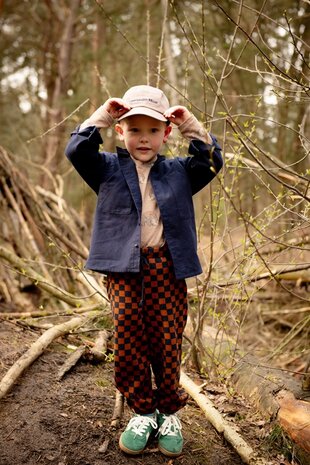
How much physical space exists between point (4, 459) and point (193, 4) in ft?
29.5

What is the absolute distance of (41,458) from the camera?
2170 millimetres

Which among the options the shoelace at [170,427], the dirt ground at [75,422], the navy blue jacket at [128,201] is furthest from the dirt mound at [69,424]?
the navy blue jacket at [128,201]

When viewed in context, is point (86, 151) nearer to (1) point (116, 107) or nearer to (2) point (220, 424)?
(1) point (116, 107)

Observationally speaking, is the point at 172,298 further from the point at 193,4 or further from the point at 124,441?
the point at 193,4

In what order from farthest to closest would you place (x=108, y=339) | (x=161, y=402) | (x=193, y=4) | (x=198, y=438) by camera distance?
(x=193, y=4) → (x=108, y=339) → (x=198, y=438) → (x=161, y=402)

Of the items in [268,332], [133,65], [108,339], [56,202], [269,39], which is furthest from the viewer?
[133,65]

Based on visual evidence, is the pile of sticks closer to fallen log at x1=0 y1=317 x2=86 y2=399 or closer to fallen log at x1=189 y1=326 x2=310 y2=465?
fallen log at x1=0 y1=317 x2=86 y2=399

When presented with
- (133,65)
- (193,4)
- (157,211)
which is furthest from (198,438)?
(133,65)

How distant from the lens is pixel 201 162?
223 cm

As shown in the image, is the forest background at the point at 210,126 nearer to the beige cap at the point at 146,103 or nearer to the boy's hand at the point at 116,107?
the beige cap at the point at 146,103

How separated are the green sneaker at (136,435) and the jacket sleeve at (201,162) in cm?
117

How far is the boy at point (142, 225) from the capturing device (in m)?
2.17

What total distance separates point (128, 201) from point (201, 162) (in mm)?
390

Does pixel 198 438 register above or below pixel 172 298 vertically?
below
